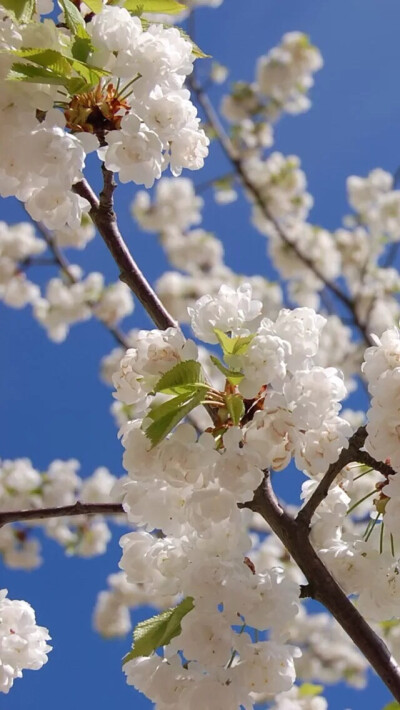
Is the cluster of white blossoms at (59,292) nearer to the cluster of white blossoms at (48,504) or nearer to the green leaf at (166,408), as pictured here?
the cluster of white blossoms at (48,504)

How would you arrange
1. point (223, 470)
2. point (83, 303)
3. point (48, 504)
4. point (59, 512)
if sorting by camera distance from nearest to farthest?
point (223, 470)
point (59, 512)
point (48, 504)
point (83, 303)

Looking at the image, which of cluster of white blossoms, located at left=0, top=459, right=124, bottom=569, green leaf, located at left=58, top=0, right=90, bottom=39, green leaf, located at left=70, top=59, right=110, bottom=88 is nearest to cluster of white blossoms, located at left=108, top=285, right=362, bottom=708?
green leaf, located at left=70, top=59, right=110, bottom=88

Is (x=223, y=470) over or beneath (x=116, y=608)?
beneath

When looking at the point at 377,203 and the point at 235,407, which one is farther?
the point at 377,203

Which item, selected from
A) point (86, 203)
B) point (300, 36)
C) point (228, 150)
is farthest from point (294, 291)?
point (86, 203)

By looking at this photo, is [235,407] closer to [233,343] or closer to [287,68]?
[233,343]

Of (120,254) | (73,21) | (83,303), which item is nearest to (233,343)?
(120,254)

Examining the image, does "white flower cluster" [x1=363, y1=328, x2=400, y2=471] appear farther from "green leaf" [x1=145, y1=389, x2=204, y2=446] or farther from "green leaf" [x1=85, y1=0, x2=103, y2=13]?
"green leaf" [x1=85, y1=0, x2=103, y2=13]

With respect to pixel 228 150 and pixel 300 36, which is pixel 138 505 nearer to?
pixel 228 150
